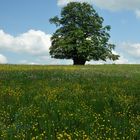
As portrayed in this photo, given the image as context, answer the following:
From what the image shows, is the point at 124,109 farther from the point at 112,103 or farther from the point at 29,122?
the point at 29,122

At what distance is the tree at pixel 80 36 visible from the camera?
83.2 m

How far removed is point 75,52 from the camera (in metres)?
83.9

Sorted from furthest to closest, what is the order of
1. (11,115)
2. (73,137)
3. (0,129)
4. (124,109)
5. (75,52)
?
(75,52), (124,109), (11,115), (0,129), (73,137)

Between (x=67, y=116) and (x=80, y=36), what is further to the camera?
(x=80, y=36)

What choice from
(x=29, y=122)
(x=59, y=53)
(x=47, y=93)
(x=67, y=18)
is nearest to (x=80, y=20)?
(x=67, y=18)

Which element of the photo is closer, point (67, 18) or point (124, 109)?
point (124, 109)

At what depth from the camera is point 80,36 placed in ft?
274

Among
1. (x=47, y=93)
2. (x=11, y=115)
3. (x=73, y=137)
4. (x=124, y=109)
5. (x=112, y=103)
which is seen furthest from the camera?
(x=47, y=93)

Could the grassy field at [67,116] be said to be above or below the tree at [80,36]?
below

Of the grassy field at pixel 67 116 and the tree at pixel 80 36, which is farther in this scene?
the tree at pixel 80 36

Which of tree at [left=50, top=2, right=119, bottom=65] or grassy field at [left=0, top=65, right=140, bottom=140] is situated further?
tree at [left=50, top=2, right=119, bottom=65]

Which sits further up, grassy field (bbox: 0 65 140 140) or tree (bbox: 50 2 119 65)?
tree (bbox: 50 2 119 65)

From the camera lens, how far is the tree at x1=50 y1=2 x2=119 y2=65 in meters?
83.2

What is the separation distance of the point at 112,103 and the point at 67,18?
72927 millimetres
